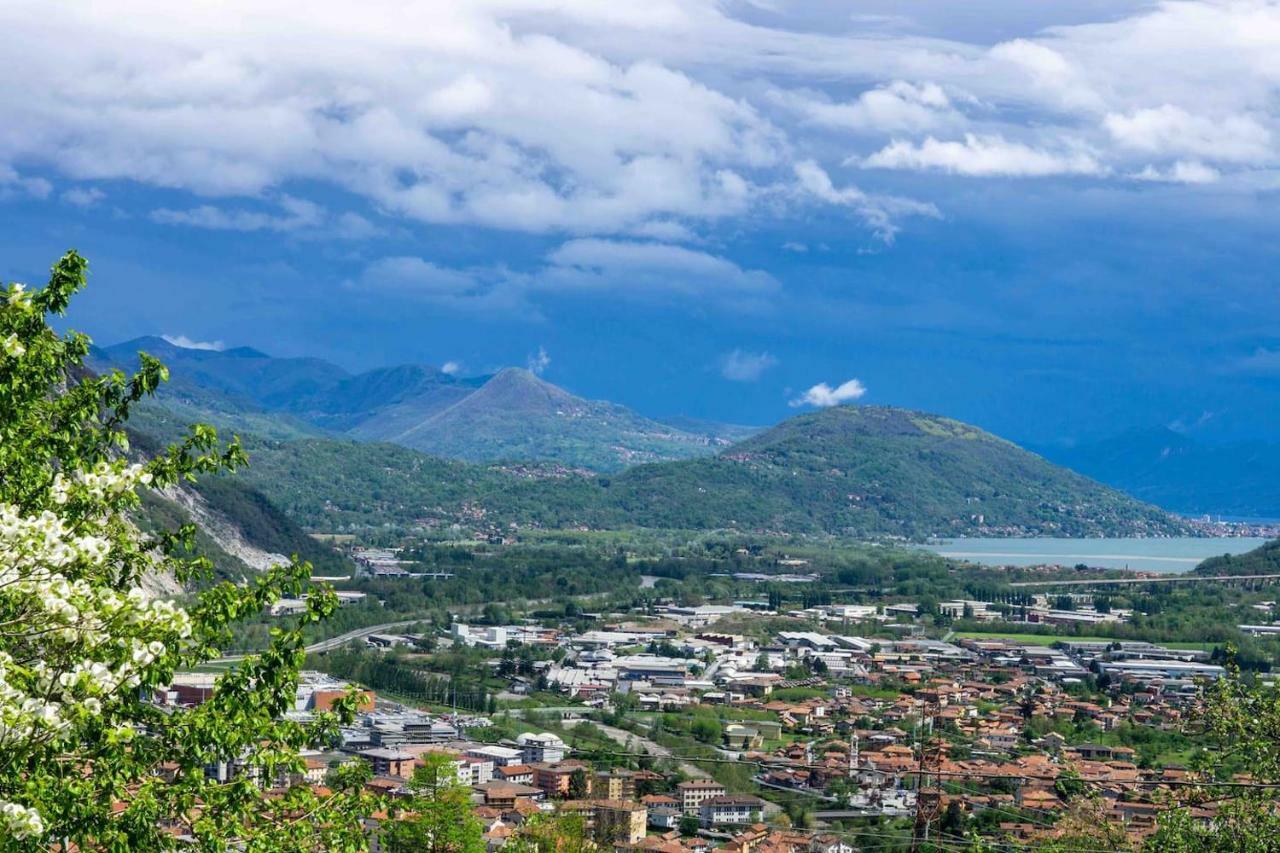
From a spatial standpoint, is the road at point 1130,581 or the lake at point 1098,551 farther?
the lake at point 1098,551

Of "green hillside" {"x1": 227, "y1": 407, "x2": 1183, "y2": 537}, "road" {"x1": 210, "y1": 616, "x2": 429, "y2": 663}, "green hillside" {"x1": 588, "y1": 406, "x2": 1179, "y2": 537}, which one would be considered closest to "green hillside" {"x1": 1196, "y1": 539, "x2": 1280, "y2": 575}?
"road" {"x1": 210, "y1": 616, "x2": 429, "y2": 663}

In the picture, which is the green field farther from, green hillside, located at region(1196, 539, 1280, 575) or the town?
green hillside, located at region(1196, 539, 1280, 575)

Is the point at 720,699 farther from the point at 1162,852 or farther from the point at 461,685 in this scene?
the point at 1162,852

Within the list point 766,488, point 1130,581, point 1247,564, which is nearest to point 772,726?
point 1130,581

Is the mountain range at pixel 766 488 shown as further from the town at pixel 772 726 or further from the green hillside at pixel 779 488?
the town at pixel 772 726

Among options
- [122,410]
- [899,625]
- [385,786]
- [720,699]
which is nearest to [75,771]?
[122,410]

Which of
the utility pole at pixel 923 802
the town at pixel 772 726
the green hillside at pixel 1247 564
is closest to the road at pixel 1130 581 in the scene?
the green hillside at pixel 1247 564
